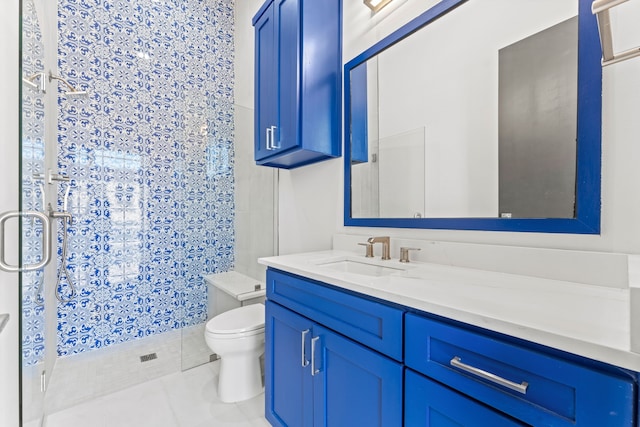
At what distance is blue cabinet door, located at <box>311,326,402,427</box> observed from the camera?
788 millimetres

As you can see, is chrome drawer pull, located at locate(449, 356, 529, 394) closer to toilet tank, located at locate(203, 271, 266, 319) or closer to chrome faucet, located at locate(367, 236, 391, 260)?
chrome faucet, located at locate(367, 236, 391, 260)

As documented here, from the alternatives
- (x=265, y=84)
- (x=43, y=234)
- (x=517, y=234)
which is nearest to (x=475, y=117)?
(x=517, y=234)

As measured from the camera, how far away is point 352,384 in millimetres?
914

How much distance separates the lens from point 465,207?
1.16 meters

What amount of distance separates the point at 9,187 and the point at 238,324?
126 cm

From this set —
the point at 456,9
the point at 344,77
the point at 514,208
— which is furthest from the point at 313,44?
the point at 514,208

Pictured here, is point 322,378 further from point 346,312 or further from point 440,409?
point 440,409

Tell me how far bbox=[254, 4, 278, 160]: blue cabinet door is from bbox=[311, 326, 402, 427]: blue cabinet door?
1226 millimetres

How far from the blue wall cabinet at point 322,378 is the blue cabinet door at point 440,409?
4 cm

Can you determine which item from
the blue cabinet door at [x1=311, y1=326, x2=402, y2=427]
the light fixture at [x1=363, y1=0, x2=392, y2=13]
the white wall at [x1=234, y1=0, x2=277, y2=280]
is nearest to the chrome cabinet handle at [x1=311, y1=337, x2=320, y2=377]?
the blue cabinet door at [x1=311, y1=326, x2=402, y2=427]

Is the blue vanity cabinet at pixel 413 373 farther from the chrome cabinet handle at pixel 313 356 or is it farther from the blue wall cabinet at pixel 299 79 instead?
the blue wall cabinet at pixel 299 79

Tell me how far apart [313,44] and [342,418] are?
6.00ft

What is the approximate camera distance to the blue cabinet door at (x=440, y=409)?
1.97 feet

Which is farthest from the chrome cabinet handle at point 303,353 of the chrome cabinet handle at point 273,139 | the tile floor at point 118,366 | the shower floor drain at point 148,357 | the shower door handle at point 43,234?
the shower floor drain at point 148,357
